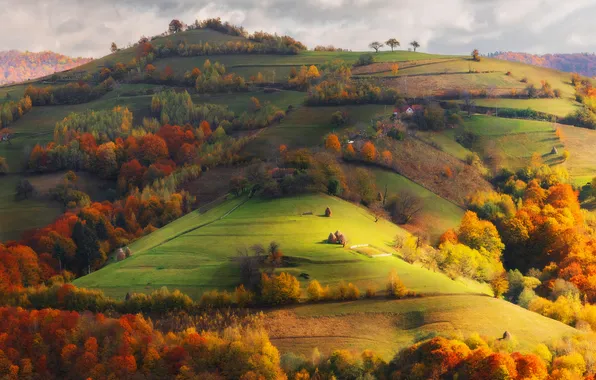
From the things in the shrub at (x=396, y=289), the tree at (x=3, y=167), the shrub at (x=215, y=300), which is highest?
the tree at (x=3, y=167)

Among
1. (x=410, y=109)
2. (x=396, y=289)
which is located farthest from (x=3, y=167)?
(x=396, y=289)

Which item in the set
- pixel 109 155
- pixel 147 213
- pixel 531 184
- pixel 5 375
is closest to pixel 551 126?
pixel 531 184

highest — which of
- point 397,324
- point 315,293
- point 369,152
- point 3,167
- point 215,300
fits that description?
point 369,152

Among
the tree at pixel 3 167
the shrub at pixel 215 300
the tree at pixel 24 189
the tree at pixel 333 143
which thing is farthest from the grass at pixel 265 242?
the tree at pixel 3 167

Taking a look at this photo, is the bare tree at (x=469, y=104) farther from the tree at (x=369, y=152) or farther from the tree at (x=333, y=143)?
the tree at (x=333, y=143)

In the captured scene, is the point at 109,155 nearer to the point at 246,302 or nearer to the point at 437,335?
the point at 246,302

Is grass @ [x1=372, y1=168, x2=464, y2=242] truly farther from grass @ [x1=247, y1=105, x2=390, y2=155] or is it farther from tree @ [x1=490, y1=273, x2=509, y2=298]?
grass @ [x1=247, y1=105, x2=390, y2=155]

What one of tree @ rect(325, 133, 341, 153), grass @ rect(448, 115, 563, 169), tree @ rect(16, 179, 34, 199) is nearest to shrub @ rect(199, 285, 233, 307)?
tree @ rect(325, 133, 341, 153)

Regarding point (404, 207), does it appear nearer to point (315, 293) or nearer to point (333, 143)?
point (333, 143)
